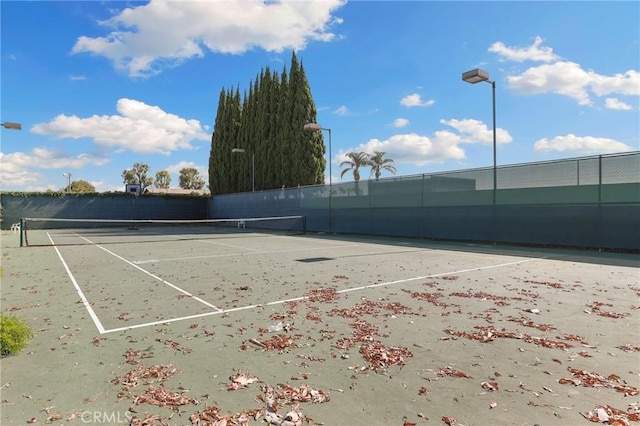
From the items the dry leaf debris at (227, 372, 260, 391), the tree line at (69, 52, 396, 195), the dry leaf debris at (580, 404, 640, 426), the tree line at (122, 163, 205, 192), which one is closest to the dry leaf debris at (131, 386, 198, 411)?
the dry leaf debris at (227, 372, 260, 391)

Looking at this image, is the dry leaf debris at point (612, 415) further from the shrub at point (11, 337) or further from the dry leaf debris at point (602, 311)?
the shrub at point (11, 337)

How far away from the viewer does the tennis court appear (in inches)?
117

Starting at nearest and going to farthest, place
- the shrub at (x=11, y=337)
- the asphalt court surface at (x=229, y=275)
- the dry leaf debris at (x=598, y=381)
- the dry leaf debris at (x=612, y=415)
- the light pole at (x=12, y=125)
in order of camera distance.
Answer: the dry leaf debris at (x=612, y=415)
the dry leaf debris at (x=598, y=381)
the shrub at (x=11, y=337)
the asphalt court surface at (x=229, y=275)
the light pole at (x=12, y=125)

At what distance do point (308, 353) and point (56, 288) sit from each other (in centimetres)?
622

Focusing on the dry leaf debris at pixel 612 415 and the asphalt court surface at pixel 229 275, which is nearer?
the dry leaf debris at pixel 612 415

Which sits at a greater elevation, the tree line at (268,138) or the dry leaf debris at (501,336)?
the tree line at (268,138)

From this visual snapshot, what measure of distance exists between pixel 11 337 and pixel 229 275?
16.9ft

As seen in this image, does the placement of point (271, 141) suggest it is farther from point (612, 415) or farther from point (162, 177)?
point (162, 177)

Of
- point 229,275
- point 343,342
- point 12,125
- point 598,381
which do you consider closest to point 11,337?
point 343,342

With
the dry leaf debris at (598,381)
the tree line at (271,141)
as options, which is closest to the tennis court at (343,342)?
the dry leaf debris at (598,381)

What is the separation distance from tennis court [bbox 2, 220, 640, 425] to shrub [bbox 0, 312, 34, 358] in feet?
0.39

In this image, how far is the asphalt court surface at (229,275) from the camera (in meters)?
5.98

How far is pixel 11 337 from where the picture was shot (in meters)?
3.96

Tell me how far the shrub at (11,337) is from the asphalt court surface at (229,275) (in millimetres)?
906
